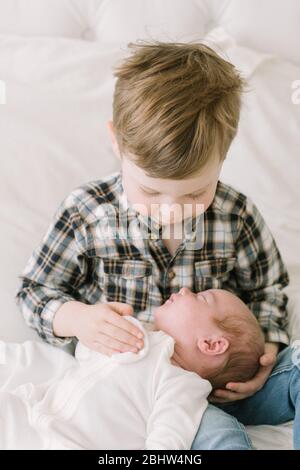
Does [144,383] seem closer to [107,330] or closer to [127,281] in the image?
[107,330]

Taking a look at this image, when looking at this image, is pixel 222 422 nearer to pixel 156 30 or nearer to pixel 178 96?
pixel 178 96

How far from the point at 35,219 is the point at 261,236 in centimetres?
46

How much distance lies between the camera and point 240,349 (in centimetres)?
99

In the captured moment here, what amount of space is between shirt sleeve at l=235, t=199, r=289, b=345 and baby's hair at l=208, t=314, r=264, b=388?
0.24 feet

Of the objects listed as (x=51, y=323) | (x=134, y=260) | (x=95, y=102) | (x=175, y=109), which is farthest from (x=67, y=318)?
(x=95, y=102)

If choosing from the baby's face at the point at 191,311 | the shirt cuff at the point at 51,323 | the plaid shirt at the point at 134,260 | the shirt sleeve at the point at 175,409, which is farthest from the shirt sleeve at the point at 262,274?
the shirt cuff at the point at 51,323

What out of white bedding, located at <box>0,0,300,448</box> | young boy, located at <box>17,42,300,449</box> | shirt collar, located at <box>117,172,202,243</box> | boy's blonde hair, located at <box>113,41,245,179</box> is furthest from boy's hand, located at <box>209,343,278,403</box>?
boy's blonde hair, located at <box>113,41,245,179</box>

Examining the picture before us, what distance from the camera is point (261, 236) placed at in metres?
1.10

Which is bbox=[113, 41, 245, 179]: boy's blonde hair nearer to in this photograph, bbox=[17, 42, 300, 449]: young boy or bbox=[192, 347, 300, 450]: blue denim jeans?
bbox=[17, 42, 300, 449]: young boy

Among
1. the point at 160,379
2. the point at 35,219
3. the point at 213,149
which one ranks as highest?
the point at 213,149

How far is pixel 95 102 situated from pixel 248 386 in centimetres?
74

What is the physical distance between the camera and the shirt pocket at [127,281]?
108cm

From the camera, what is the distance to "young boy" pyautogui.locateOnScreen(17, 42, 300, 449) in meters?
0.86

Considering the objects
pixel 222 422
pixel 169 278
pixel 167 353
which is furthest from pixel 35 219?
pixel 222 422
